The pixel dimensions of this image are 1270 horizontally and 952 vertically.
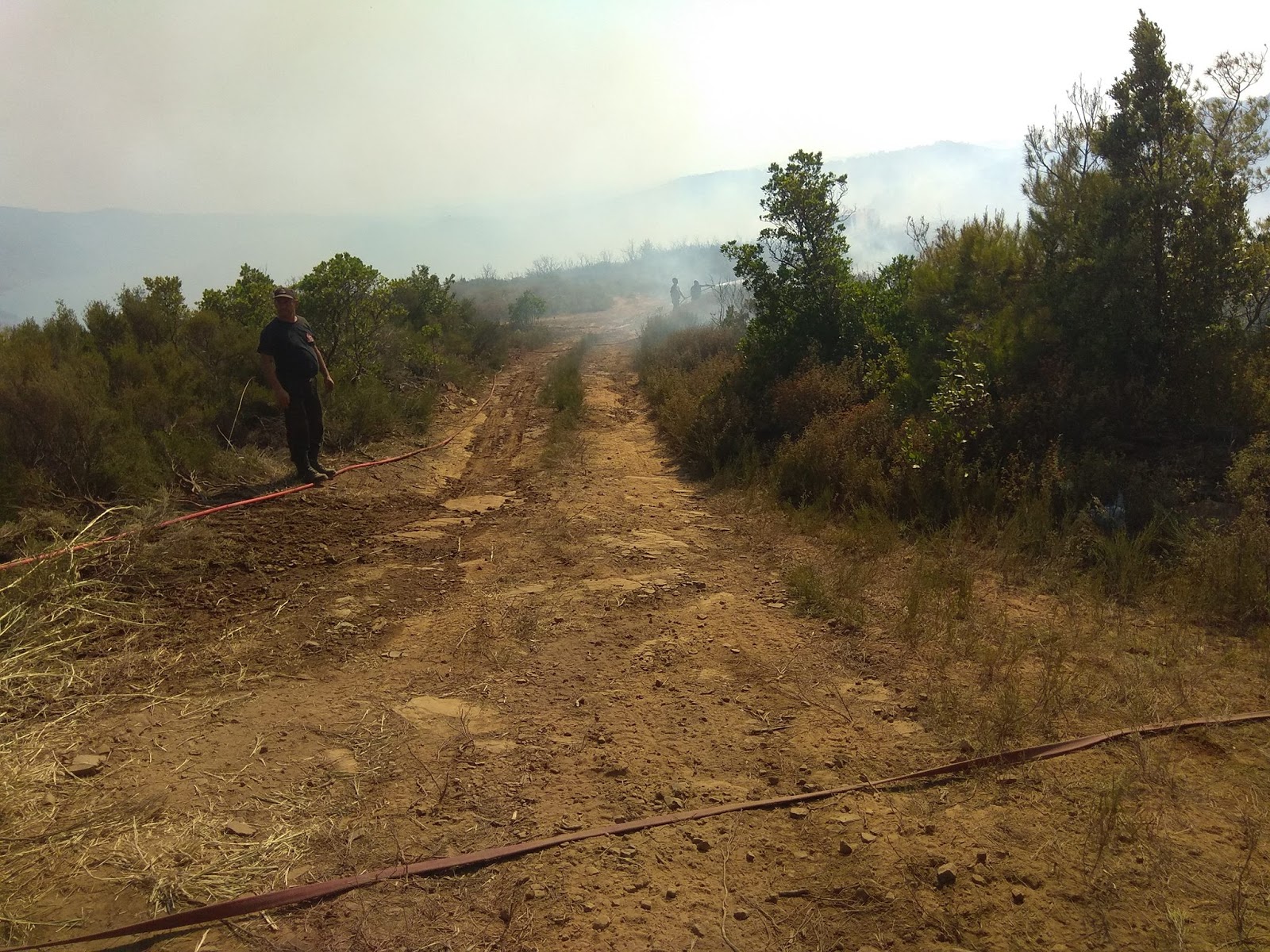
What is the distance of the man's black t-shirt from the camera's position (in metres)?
6.69

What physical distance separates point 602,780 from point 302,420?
208 inches

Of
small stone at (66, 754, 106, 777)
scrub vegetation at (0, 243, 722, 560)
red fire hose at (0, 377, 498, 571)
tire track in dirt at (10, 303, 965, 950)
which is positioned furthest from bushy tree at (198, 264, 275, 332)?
small stone at (66, 754, 106, 777)

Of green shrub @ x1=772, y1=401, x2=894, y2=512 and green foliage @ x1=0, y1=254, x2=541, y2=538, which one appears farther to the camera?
green shrub @ x1=772, y1=401, x2=894, y2=512

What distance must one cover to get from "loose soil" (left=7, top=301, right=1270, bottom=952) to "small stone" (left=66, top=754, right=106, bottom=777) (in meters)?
0.04

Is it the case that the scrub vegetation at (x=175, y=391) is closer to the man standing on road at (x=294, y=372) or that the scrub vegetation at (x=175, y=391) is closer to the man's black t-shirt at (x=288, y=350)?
the man standing on road at (x=294, y=372)

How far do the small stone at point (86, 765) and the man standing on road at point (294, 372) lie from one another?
4.07 meters

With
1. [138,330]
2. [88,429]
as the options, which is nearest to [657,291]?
[138,330]

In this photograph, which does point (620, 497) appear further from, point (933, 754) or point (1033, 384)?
point (933, 754)

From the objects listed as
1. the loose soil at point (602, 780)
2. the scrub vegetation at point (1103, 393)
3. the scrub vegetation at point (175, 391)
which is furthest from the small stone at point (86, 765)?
the scrub vegetation at point (1103, 393)

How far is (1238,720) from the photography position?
3.18 m

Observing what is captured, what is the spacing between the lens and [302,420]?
692 centimetres

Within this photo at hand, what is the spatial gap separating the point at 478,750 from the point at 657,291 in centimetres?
4464

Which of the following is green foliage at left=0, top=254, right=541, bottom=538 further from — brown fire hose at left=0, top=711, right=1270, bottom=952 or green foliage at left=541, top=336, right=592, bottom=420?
brown fire hose at left=0, top=711, right=1270, bottom=952

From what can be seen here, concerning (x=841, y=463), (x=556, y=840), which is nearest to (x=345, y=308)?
(x=841, y=463)
